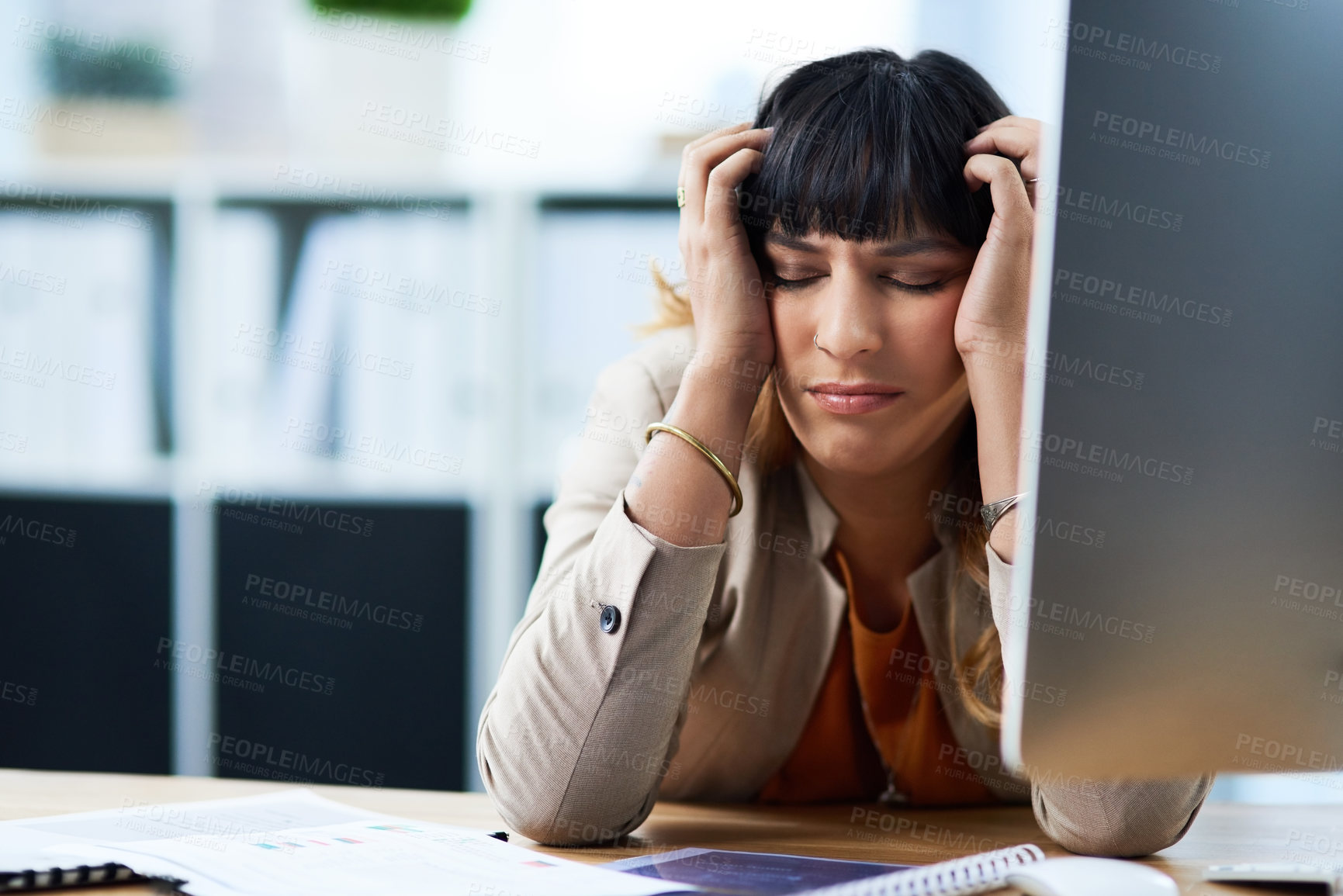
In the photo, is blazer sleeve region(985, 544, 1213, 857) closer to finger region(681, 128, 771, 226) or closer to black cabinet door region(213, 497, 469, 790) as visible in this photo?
finger region(681, 128, 771, 226)

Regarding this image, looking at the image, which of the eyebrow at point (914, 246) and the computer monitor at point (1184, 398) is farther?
the eyebrow at point (914, 246)

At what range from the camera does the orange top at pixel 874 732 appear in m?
1.24

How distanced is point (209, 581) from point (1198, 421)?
6.86 feet

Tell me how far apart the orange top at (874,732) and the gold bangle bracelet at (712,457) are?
0.27 metres

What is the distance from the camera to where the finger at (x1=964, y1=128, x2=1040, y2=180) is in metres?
1.03

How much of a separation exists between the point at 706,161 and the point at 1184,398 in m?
0.62

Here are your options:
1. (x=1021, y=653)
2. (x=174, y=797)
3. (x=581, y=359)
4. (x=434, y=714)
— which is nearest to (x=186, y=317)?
(x=581, y=359)

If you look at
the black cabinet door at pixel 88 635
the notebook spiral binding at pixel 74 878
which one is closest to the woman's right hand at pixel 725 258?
the notebook spiral binding at pixel 74 878

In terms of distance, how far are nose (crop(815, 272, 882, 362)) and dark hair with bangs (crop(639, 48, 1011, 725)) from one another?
46 millimetres

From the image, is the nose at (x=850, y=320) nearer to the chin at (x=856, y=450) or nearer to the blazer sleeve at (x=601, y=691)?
the chin at (x=856, y=450)

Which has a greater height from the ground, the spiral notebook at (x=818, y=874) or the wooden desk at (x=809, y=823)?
the spiral notebook at (x=818, y=874)

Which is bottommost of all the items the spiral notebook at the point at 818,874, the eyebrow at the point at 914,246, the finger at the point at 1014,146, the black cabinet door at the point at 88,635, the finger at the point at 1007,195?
the black cabinet door at the point at 88,635

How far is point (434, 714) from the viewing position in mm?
2289

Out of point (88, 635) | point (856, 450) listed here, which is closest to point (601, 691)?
point (856, 450)
